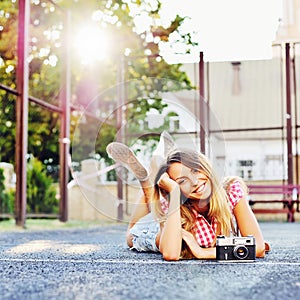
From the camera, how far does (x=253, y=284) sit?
1.99m

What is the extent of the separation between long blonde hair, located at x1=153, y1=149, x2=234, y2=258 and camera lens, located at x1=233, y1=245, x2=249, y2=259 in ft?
0.62

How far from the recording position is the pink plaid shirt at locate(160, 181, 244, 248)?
2883 mm

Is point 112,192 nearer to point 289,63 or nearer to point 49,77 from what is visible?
point 49,77

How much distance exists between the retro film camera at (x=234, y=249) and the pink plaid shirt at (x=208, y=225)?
0.24 meters

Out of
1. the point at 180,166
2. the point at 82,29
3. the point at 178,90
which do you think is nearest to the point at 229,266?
the point at 180,166

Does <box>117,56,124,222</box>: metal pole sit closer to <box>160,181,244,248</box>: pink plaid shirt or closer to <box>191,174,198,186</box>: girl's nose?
<box>160,181,244,248</box>: pink plaid shirt

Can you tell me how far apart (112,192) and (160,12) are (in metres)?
2.77

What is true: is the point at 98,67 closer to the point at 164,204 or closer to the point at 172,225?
the point at 164,204

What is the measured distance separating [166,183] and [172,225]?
6.5 inches

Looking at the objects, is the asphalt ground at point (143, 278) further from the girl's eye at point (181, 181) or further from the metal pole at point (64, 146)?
the metal pole at point (64, 146)

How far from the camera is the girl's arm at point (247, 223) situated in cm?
286

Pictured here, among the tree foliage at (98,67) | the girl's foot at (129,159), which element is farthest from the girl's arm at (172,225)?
the tree foliage at (98,67)

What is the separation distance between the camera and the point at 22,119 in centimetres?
679

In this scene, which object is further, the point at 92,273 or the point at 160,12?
the point at 160,12
